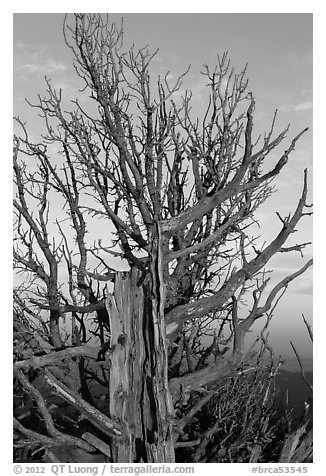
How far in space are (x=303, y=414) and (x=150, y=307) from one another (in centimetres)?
263

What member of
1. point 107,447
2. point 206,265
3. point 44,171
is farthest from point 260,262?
point 44,171

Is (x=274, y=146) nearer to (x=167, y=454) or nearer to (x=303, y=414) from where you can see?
(x=303, y=414)

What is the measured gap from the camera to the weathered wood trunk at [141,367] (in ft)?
21.3

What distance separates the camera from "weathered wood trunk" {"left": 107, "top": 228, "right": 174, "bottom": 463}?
6484 mm

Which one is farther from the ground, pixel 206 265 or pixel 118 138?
pixel 118 138

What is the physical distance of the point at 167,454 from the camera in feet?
21.2

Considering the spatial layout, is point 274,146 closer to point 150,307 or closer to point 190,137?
point 190,137

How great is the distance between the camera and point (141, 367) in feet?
22.7
